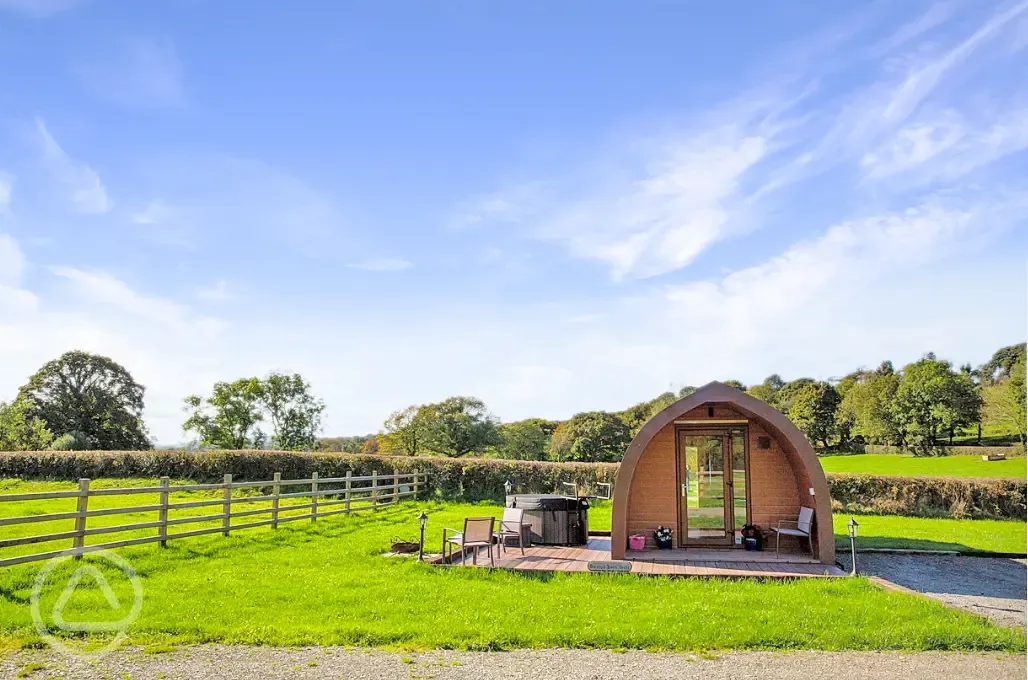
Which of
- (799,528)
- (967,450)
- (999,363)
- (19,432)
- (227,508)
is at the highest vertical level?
(999,363)

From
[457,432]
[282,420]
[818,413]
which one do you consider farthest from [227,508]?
[818,413]

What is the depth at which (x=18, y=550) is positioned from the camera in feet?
34.8

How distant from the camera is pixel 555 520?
1233 centimetres

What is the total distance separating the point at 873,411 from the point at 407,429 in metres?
32.0

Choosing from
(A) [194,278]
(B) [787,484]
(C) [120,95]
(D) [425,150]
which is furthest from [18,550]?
(B) [787,484]

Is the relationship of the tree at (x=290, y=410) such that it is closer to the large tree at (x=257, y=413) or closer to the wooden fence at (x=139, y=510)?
the large tree at (x=257, y=413)

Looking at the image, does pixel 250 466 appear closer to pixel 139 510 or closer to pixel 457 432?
pixel 457 432

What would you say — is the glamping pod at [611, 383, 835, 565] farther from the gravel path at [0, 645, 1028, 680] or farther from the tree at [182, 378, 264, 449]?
the tree at [182, 378, 264, 449]

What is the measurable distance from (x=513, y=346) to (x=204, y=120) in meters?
9.15

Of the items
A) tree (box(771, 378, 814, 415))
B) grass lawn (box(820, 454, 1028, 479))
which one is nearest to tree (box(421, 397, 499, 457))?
grass lawn (box(820, 454, 1028, 479))

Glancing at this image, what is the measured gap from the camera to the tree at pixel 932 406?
1735 inches

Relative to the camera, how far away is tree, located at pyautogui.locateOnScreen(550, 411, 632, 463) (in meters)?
41.8

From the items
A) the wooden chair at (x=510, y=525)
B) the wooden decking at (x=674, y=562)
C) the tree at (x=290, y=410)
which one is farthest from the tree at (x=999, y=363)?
the wooden chair at (x=510, y=525)

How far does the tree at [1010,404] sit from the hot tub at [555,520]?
31.1 m
